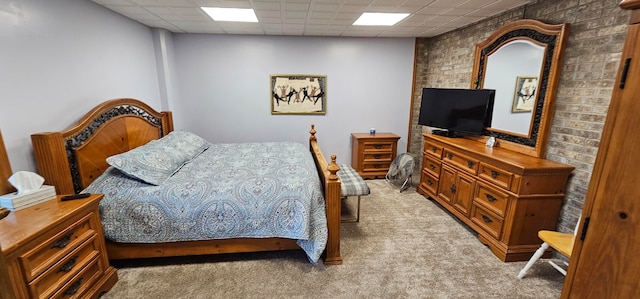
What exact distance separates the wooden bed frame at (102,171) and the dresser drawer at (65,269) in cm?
32

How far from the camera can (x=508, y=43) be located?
9.43 ft

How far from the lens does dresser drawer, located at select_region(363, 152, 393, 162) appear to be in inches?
175

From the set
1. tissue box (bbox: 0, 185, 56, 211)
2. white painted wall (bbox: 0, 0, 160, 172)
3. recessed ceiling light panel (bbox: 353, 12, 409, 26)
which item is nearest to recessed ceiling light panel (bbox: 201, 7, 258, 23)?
white painted wall (bbox: 0, 0, 160, 172)

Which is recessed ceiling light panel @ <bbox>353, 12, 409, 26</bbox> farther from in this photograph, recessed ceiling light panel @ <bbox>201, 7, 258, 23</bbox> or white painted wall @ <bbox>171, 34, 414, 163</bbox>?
recessed ceiling light panel @ <bbox>201, 7, 258, 23</bbox>

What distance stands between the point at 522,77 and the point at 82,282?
4054mm

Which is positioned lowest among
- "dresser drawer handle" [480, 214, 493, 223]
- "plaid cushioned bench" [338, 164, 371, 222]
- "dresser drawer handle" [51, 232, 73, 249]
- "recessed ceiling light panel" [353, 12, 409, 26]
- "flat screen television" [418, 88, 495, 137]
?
"dresser drawer handle" [480, 214, 493, 223]

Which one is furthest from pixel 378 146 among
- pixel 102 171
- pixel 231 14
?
pixel 102 171

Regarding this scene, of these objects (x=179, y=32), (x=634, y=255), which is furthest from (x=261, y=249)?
(x=179, y=32)

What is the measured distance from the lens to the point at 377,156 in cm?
447

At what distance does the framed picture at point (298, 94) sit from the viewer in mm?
4383

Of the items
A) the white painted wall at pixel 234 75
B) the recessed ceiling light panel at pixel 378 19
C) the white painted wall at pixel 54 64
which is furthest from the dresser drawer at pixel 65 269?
the recessed ceiling light panel at pixel 378 19

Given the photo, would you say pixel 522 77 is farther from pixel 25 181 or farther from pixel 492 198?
pixel 25 181

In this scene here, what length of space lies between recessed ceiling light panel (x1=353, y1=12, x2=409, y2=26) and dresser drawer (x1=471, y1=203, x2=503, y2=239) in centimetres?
225

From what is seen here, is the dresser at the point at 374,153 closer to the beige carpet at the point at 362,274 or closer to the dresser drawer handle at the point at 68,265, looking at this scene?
the beige carpet at the point at 362,274
